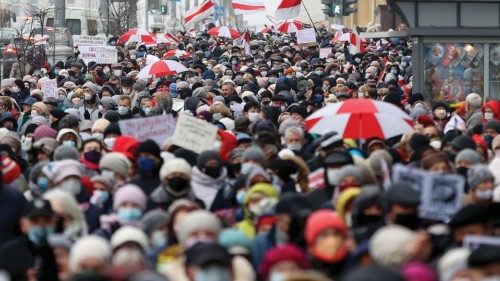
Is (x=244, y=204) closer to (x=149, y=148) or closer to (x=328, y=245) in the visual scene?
(x=149, y=148)

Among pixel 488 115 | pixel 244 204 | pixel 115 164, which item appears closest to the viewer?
pixel 244 204

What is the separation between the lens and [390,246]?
341 inches

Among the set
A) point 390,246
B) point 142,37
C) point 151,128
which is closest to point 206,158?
point 151,128

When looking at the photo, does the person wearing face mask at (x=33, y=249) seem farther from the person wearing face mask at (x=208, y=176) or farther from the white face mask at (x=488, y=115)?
the white face mask at (x=488, y=115)

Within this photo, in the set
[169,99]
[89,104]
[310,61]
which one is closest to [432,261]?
[169,99]

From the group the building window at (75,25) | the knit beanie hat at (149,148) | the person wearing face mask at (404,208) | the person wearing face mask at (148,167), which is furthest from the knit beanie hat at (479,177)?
the building window at (75,25)

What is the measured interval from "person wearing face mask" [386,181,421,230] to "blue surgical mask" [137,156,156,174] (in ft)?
11.2

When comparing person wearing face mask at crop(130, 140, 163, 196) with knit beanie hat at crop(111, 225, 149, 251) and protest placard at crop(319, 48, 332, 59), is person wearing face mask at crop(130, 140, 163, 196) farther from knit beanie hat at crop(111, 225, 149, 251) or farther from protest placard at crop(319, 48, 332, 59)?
protest placard at crop(319, 48, 332, 59)

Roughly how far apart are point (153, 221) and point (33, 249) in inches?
30.1

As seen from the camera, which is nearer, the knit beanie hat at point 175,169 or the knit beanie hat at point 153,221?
the knit beanie hat at point 153,221

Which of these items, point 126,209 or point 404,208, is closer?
point 404,208

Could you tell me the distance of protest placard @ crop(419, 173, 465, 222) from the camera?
10.4 m

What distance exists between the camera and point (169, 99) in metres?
21.5

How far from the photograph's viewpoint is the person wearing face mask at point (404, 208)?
382 inches
